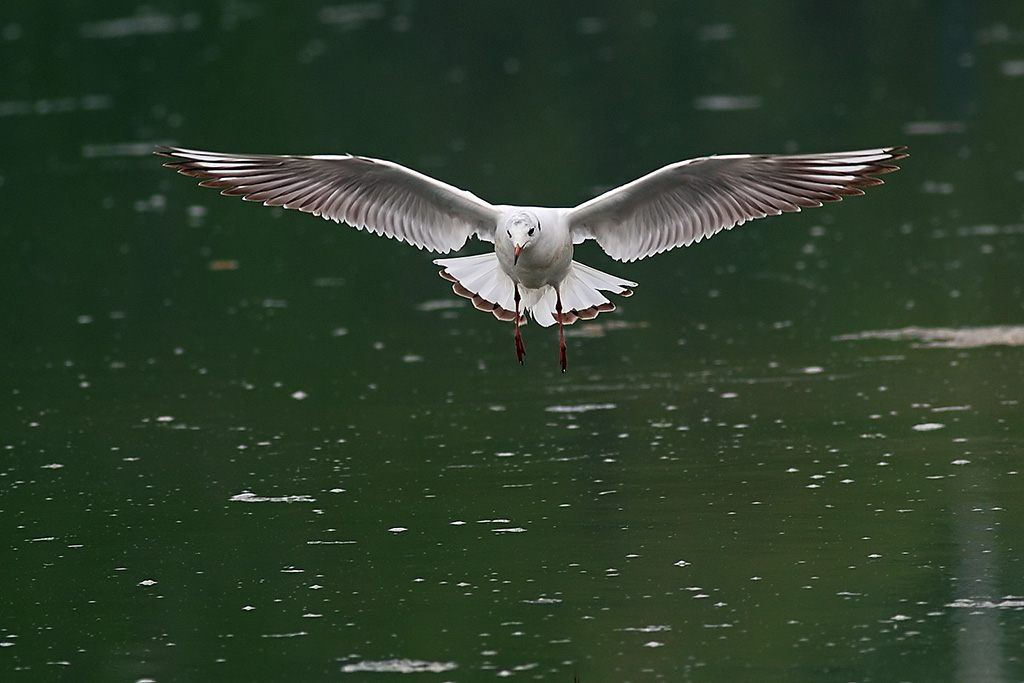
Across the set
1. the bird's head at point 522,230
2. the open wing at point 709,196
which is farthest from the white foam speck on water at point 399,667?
the open wing at point 709,196

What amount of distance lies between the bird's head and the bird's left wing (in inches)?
12.2

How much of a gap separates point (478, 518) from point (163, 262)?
25.5ft

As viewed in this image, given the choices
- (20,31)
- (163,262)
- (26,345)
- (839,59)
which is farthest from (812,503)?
(20,31)

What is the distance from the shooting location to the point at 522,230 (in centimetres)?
922

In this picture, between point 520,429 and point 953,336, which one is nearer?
point 520,429

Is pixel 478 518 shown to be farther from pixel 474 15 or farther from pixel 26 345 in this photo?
pixel 474 15

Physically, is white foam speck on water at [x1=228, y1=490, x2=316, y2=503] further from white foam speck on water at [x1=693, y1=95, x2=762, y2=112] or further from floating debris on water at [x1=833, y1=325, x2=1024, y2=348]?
white foam speck on water at [x1=693, y1=95, x2=762, y2=112]

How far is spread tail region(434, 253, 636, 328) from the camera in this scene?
9914 mm

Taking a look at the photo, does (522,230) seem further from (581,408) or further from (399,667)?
(399,667)

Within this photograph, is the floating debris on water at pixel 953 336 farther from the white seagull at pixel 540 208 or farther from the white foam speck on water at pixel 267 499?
the white foam speck on water at pixel 267 499

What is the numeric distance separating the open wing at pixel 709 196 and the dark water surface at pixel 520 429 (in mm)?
1143

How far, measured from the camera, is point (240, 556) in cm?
848

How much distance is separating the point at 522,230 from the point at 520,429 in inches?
62.5

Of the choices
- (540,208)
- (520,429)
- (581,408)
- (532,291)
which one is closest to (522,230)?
(540,208)
